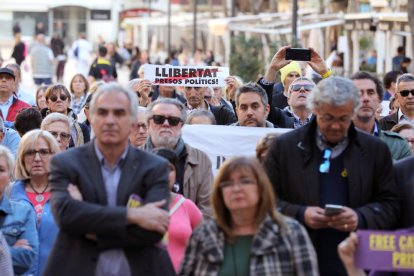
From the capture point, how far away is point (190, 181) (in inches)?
364

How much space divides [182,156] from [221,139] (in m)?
1.72

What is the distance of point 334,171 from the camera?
7.31 metres

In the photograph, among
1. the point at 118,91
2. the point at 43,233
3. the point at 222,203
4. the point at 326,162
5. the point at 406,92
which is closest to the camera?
the point at 222,203

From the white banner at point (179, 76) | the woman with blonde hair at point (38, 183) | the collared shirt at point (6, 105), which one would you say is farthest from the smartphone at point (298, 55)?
the collared shirt at point (6, 105)

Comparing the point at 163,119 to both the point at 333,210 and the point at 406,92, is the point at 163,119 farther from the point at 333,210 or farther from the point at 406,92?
the point at 406,92

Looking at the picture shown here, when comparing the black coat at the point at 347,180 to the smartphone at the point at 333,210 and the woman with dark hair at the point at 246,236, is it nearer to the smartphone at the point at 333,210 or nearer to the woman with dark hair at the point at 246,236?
the smartphone at the point at 333,210

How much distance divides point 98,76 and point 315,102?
20.2m

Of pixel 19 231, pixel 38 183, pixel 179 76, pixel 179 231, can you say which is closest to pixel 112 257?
pixel 179 231

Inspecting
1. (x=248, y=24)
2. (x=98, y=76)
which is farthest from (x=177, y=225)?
(x=248, y=24)

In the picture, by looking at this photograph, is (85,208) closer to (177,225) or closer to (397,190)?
(177,225)

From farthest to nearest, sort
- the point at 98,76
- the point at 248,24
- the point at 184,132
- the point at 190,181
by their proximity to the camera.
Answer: the point at 248,24 → the point at 98,76 → the point at 184,132 → the point at 190,181

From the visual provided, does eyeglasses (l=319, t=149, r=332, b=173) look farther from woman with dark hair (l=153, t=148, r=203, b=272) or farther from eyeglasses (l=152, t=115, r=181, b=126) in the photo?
eyeglasses (l=152, t=115, r=181, b=126)

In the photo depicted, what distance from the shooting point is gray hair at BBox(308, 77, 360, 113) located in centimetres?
720

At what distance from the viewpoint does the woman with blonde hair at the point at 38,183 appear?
9.07 meters
